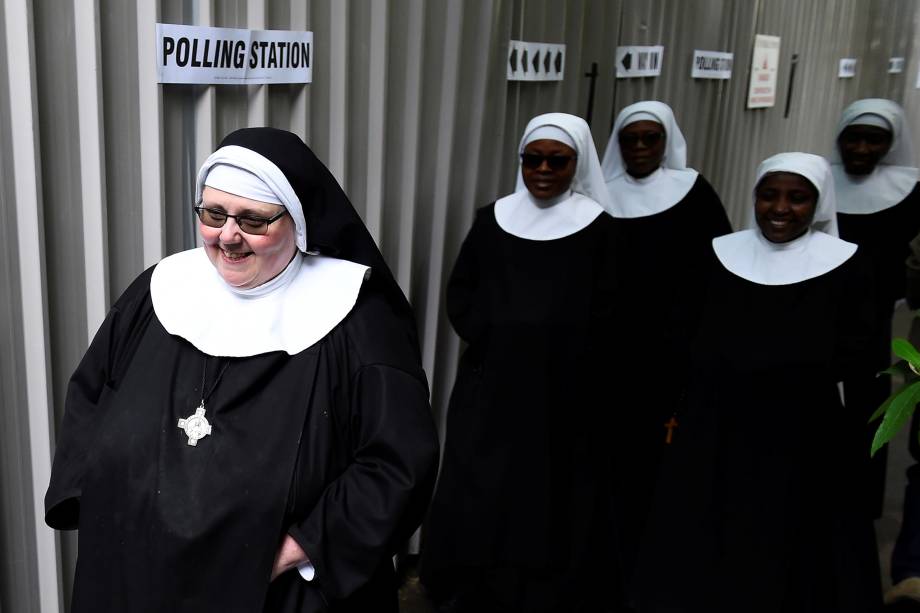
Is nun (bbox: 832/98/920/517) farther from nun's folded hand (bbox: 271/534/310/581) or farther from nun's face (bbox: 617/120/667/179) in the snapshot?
nun's folded hand (bbox: 271/534/310/581)

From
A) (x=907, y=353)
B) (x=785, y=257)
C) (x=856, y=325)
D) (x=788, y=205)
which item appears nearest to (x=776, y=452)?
(x=856, y=325)

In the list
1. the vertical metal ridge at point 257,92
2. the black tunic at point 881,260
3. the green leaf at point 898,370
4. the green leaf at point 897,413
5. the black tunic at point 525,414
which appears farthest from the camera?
the black tunic at point 881,260

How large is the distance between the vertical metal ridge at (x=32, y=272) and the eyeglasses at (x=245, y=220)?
53cm

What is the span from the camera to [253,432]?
1.96m

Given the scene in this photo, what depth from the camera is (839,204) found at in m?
4.64

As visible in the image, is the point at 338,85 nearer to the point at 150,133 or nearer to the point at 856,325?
the point at 150,133

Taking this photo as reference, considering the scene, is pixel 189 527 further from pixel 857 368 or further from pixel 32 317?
pixel 857 368

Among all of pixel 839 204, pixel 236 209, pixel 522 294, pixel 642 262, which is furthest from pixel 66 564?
pixel 839 204

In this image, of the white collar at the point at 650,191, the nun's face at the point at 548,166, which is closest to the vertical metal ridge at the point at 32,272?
the nun's face at the point at 548,166

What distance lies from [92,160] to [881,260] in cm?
360

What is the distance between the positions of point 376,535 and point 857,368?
1931mm

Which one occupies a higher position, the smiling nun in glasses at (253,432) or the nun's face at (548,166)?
the nun's face at (548,166)

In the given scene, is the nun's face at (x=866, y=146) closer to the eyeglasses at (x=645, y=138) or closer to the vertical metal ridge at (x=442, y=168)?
the eyeglasses at (x=645, y=138)

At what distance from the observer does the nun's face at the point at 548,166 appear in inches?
136
